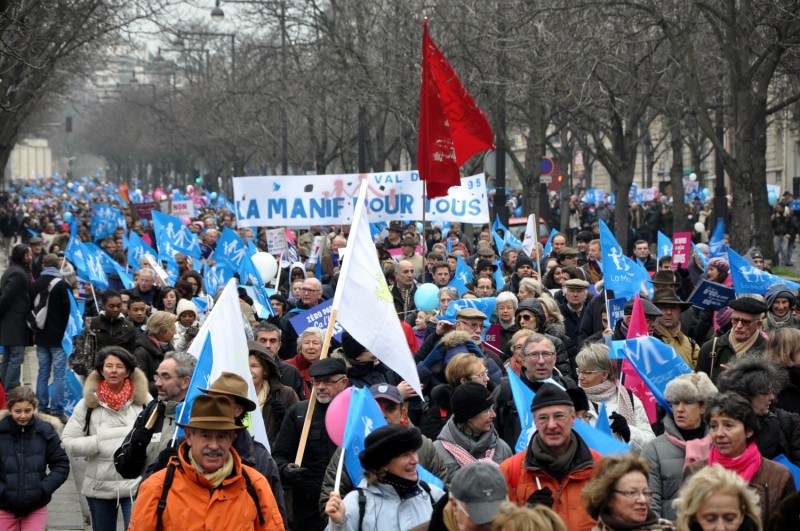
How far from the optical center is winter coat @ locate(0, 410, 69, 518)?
790 centimetres

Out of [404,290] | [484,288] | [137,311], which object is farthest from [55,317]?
[484,288]

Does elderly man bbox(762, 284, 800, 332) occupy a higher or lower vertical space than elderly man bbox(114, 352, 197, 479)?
higher

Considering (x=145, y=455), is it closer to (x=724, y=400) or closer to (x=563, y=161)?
(x=724, y=400)

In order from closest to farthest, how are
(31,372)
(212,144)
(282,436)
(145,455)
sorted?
1. (145,455)
2. (282,436)
3. (31,372)
4. (212,144)

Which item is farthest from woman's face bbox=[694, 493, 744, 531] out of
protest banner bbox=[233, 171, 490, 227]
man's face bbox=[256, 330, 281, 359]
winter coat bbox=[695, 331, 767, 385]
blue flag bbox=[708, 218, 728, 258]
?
blue flag bbox=[708, 218, 728, 258]

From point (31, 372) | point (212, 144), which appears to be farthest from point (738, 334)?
point (212, 144)

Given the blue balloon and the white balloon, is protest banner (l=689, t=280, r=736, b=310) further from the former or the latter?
the white balloon

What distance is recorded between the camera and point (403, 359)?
24.2 feet

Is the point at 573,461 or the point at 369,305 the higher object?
the point at 369,305

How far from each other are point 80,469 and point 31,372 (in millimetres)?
8908

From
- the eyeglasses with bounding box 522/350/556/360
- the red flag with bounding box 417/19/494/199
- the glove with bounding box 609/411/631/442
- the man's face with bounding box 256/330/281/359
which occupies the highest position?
the red flag with bounding box 417/19/494/199

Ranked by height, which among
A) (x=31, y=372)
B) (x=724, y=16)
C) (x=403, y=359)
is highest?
(x=724, y=16)

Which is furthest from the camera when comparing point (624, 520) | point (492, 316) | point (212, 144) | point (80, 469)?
point (212, 144)

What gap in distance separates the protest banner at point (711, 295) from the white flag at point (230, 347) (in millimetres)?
5675
